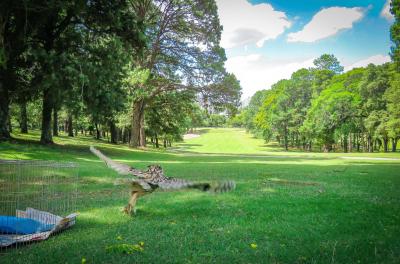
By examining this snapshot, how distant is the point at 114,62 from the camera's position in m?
18.7

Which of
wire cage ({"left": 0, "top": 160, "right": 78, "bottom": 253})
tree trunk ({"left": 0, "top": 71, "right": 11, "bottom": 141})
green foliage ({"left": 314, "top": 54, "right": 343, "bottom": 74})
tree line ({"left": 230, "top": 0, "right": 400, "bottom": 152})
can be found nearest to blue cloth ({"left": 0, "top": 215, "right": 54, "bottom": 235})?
wire cage ({"left": 0, "top": 160, "right": 78, "bottom": 253})

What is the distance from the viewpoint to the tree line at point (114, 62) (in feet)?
39.7

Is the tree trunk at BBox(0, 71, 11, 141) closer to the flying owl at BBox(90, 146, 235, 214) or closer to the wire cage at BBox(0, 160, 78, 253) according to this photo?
the wire cage at BBox(0, 160, 78, 253)

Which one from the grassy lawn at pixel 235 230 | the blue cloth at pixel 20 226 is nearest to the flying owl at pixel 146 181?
the grassy lawn at pixel 235 230

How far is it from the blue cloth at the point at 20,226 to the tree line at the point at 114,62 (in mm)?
4458

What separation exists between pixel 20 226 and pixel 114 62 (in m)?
14.4

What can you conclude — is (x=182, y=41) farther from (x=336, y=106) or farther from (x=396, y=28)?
(x=336, y=106)

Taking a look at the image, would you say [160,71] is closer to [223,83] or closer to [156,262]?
[223,83]

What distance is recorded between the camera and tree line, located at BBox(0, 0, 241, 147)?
1209cm

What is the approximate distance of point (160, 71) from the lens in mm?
35094

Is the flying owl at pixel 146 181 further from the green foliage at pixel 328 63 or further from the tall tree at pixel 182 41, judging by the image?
the green foliage at pixel 328 63

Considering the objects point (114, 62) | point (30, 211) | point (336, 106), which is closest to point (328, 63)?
point (336, 106)

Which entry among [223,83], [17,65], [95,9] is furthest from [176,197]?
[223,83]

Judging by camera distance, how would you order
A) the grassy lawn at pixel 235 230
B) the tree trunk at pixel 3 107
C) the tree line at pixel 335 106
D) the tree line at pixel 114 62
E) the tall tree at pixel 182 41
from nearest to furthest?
the grassy lawn at pixel 235 230 < the tree line at pixel 114 62 < the tree trunk at pixel 3 107 < the tall tree at pixel 182 41 < the tree line at pixel 335 106
